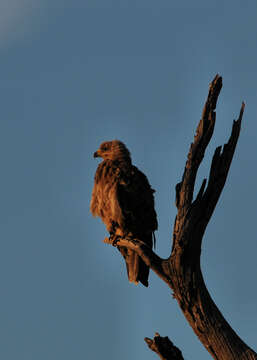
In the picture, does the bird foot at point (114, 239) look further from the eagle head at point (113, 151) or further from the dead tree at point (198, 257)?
Result: the dead tree at point (198, 257)

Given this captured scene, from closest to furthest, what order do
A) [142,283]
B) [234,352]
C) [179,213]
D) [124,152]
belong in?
[234,352] < [179,213] < [142,283] < [124,152]

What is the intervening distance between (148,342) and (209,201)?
5.71ft

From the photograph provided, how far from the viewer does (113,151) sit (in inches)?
402

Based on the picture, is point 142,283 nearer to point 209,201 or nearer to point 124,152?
point 124,152

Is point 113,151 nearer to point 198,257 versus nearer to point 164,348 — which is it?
point 198,257

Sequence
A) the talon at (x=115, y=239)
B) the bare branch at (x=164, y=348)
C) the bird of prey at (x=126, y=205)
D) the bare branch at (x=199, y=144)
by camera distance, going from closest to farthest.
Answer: the bare branch at (x=164, y=348) → the bare branch at (x=199, y=144) → the talon at (x=115, y=239) → the bird of prey at (x=126, y=205)

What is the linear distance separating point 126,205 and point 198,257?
3001 mm

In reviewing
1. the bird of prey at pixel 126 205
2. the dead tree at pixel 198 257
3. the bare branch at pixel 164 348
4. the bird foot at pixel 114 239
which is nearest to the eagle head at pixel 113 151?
the bird of prey at pixel 126 205

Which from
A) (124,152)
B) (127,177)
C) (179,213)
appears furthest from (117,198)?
(179,213)

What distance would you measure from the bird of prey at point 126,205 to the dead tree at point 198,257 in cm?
245

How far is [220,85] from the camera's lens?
684cm

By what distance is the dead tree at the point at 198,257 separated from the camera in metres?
6.46

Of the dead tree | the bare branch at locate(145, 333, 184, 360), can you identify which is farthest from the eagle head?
the bare branch at locate(145, 333, 184, 360)

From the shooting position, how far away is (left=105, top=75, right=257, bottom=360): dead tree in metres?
6.46
